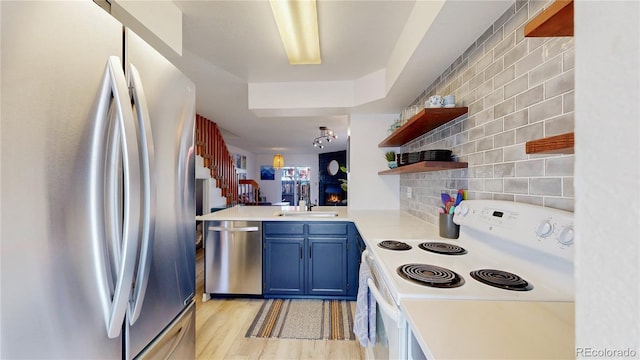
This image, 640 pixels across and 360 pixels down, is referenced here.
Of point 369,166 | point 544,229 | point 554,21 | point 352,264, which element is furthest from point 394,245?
point 369,166

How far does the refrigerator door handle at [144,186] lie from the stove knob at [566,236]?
4.40 ft

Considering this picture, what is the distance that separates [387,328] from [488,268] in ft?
1.67

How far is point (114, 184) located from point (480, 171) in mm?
1639

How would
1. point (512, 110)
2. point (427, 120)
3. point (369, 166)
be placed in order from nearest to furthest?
point (512, 110) → point (427, 120) → point (369, 166)

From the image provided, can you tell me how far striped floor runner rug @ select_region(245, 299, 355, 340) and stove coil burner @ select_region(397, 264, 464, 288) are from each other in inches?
50.9

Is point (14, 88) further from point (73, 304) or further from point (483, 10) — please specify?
point (483, 10)

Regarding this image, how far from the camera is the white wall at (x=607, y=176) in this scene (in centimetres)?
23

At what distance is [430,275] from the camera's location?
3.20ft

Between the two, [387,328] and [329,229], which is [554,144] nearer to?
[387,328]

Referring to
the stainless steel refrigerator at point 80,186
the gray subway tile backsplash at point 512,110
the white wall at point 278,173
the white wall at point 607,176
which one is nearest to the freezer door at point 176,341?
the stainless steel refrigerator at point 80,186

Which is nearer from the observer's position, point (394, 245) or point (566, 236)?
point (566, 236)

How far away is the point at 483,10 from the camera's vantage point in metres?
1.21

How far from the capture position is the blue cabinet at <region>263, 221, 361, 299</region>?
2.55 meters

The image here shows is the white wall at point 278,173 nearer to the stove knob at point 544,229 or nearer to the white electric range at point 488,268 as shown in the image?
the white electric range at point 488,268
